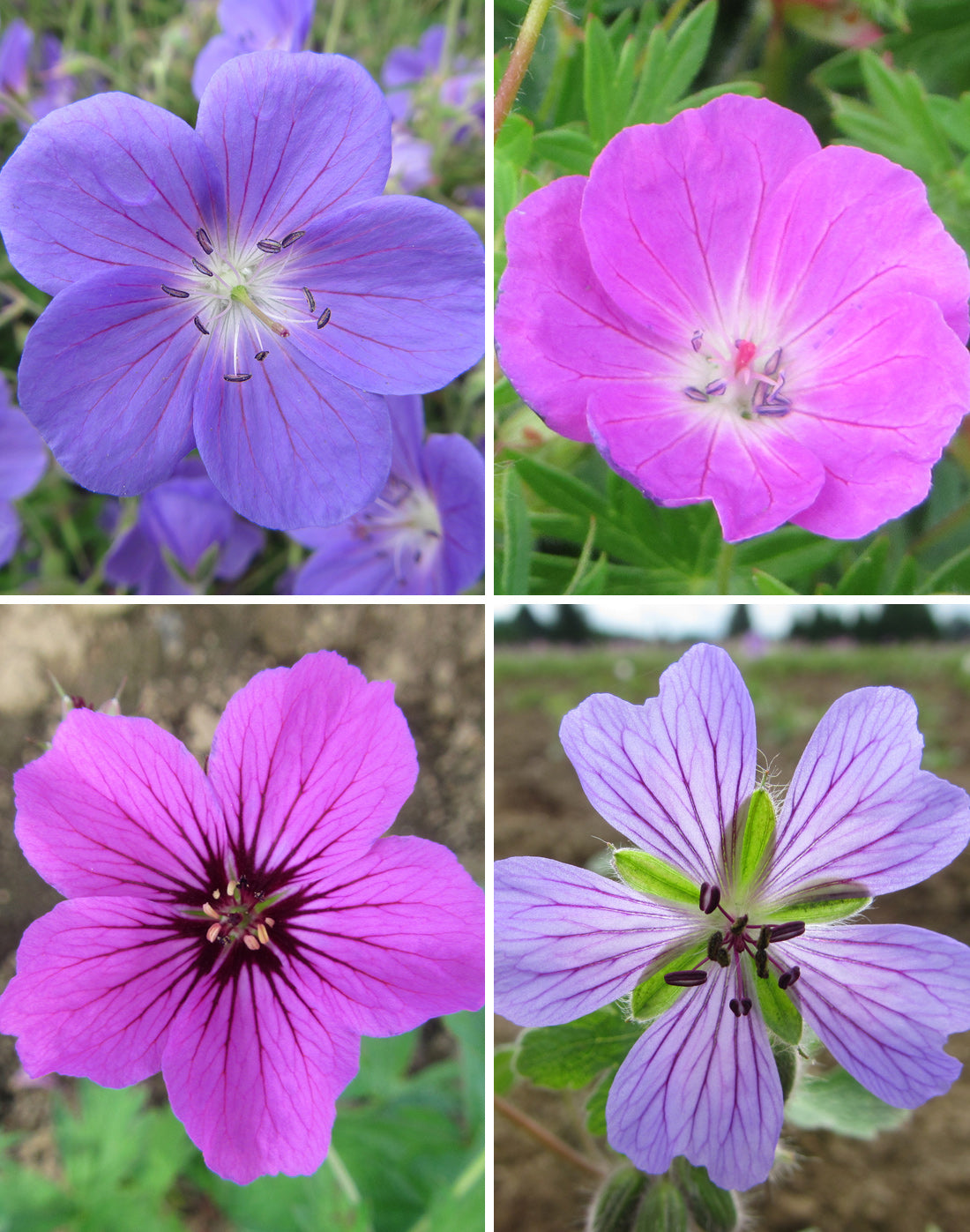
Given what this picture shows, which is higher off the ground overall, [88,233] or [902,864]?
[88,233]

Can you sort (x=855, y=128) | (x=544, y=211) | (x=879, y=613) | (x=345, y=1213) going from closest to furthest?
(x=544, y=211) < (x=855, y=128) < (x=345, y=1213) < (x=879, y=613)

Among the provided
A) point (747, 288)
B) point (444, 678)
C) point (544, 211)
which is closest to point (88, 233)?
point (544, 211)

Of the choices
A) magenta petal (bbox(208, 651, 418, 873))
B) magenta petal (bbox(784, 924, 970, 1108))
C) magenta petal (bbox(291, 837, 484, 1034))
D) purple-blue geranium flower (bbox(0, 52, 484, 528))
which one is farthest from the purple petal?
magenta petal (bbox(784, 924, 970, 1108))

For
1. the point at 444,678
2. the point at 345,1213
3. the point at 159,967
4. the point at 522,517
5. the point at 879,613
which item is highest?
the point at 879,613

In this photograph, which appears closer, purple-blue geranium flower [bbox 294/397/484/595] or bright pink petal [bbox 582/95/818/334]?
bright pink petal [bbox 582/95/818/334]

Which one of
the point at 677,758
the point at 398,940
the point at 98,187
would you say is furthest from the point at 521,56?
the point at 398,940

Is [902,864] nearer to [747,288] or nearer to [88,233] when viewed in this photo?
[747,288]

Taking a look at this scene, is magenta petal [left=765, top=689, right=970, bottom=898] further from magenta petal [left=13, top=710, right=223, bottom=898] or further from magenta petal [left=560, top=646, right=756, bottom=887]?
magenta petal [left=13, top=710, right=223, bottom=898]
